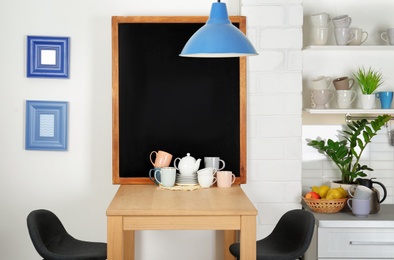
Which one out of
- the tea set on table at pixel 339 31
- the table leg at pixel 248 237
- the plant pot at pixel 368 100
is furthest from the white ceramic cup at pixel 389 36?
the table leg at pixel 248 237

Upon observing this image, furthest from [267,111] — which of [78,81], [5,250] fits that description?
[5,250]

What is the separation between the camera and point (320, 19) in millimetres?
4836

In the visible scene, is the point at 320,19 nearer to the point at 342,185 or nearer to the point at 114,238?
the point at 342,185

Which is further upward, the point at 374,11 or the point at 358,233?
the point at 374,11

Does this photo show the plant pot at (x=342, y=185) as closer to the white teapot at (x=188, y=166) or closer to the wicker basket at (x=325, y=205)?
the wicker basket at (x=325, y=205)

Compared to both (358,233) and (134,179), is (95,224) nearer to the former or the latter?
(134,179)

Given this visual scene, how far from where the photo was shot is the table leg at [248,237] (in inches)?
153

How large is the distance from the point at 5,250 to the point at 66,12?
59.5 inches

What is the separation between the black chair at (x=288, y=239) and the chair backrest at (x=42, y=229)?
978 millimetres

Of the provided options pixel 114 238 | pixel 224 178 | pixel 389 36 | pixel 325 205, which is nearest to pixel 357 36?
pixel 389 36

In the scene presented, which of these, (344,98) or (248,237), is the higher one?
(344,98)

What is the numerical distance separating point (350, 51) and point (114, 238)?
2.09m

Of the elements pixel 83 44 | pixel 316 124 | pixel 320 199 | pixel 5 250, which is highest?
pixel 83 44

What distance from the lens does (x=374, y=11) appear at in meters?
5.06
